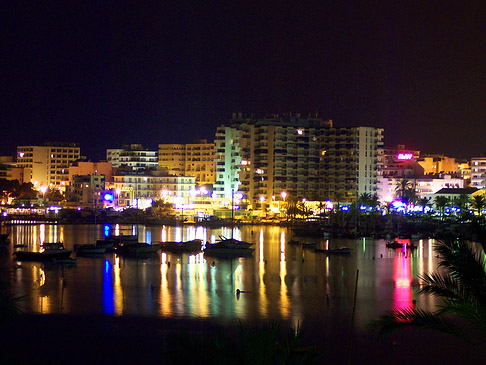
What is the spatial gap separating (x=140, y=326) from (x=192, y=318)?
2.08m

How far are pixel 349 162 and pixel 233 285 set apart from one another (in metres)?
57.0

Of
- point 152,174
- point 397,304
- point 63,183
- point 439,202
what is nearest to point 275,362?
point 397,304

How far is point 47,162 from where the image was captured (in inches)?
4742

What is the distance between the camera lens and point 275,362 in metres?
7.52

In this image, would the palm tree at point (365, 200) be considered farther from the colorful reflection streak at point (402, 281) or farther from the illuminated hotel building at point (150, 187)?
the colorful reflection streak at point (402, 281)

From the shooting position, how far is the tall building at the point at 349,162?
83688 mm

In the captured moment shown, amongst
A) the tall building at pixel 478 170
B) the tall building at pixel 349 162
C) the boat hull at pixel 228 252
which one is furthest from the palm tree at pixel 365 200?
the boat hull at pixel 228 252

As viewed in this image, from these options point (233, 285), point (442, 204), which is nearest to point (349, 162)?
point (442, 204)

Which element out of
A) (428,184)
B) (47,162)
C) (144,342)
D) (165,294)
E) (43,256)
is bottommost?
(144,342)

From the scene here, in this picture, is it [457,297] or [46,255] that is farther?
[46,255]

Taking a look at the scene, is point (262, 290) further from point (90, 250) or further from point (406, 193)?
point (406, 193)

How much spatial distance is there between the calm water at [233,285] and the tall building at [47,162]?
73.5 m

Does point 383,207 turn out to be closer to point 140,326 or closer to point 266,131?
point 266,131

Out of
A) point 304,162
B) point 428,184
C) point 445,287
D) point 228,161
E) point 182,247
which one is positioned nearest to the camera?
point 445,287
